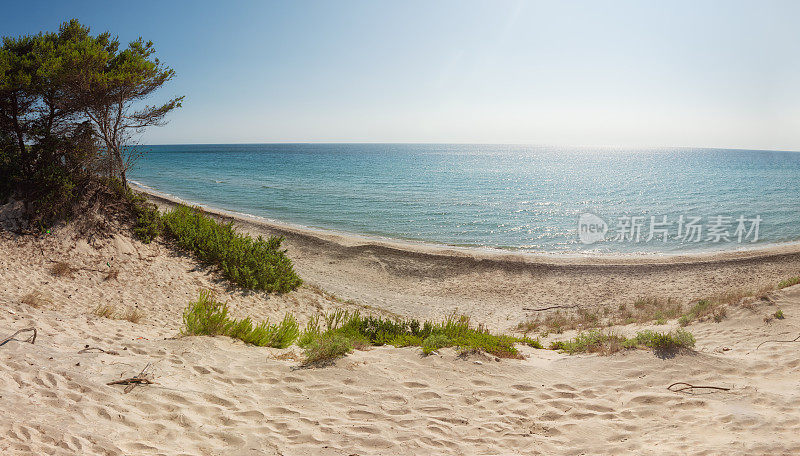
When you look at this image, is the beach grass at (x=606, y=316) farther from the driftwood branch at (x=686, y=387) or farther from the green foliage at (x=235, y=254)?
the green foliage at (x=235, y=254)

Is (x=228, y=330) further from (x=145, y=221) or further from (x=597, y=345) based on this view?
(x=145, y=221)

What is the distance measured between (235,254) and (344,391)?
841 centimetres

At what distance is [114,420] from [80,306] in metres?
5.71

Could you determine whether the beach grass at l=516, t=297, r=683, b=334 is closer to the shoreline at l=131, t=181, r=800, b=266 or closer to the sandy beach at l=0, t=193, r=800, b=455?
the sandy beach at l=0, t=193, r=800, b=455

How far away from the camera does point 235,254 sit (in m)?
12.6

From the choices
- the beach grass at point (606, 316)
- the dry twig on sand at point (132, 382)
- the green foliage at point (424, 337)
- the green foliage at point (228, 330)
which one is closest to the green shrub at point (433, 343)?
the green foliage at point (424, 337)

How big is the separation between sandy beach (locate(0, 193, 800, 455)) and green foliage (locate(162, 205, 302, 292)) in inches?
77.8

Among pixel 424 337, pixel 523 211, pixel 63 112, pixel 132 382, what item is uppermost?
pixel 63 112

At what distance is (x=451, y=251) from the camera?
21.4 meters

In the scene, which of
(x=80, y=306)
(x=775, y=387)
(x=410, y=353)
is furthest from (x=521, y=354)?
(x=80, y=306)


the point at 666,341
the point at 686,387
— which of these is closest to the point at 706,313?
the point at 666,341

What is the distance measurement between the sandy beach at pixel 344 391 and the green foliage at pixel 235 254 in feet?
6.49

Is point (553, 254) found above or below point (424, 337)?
below

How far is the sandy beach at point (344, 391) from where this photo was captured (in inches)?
172
